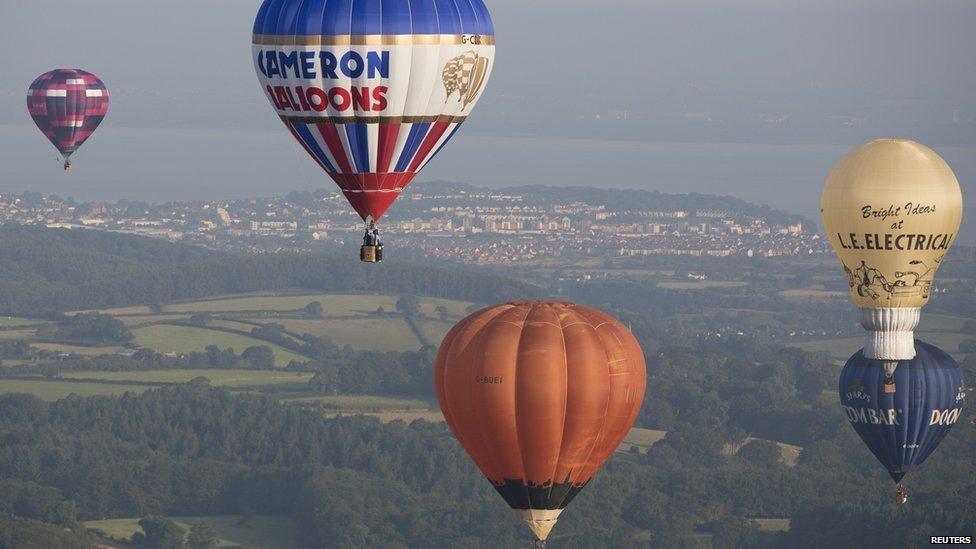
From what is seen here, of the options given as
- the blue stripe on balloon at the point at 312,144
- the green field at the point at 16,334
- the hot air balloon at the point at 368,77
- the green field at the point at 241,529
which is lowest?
the green field at the point at 241,529

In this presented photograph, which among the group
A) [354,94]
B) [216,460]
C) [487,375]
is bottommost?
[216,460]

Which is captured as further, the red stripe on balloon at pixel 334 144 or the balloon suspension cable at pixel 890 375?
the balloon suspension cable at pixel 890 375

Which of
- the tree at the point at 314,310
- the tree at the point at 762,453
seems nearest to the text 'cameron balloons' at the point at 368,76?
the tree at the point at 762,453

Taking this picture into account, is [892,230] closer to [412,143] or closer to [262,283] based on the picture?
[412,143]

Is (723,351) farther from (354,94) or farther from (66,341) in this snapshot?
(354,94)

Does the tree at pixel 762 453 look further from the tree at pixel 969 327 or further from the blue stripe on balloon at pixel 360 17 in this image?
the blue stripe on balloon at pixel 360 17

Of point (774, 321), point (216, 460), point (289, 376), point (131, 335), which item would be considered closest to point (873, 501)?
point (216, 460)

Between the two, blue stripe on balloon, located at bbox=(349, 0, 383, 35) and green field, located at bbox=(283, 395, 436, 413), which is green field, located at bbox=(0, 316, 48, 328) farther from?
blue stripe on balloon, located at bbox=(349, 0, 383, 35)

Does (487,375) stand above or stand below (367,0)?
below
